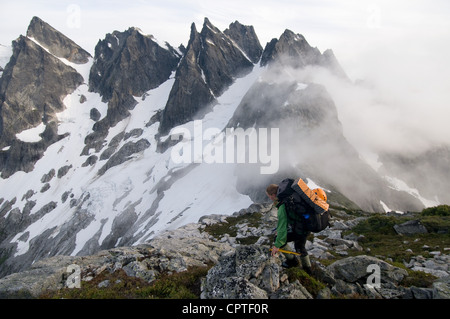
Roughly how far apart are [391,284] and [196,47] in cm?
15978

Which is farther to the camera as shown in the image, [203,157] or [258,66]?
[258,66]

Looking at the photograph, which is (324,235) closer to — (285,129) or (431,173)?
(285,129)

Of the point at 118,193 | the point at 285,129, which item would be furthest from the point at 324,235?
the point at 118,193

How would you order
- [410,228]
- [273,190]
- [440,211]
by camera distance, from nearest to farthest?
[273,190] → [410,228] → [440,211]

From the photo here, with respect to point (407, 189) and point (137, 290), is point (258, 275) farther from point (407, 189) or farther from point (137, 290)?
point (407, 189)

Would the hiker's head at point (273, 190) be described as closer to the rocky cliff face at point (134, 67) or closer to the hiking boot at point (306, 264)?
the hiking boot at point (306, 264)

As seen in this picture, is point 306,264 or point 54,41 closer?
point 306,264

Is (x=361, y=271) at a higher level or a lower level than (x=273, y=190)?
lower

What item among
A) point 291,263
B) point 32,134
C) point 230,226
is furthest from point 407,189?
point 32,134

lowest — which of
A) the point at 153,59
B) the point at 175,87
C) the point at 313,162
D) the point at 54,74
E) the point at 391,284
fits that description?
the point at 391,284

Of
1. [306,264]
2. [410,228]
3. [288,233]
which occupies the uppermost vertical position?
[410,228]

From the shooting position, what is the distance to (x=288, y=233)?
9328 millimetres

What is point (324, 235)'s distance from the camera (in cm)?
2239

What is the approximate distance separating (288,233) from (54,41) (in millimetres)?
221765
